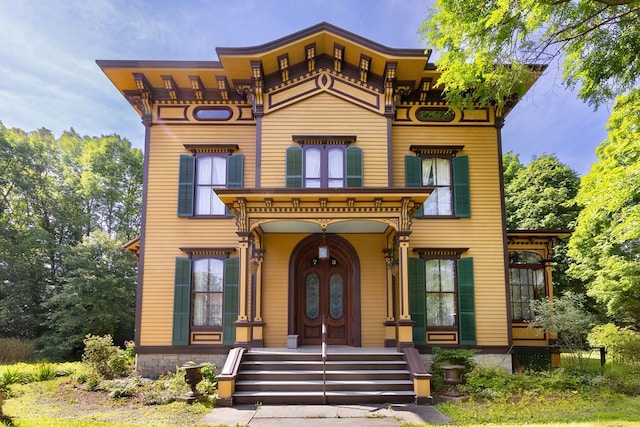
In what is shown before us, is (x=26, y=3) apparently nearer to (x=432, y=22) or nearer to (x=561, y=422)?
(x=432, y=22)

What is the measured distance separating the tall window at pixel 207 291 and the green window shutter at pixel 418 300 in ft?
15.5

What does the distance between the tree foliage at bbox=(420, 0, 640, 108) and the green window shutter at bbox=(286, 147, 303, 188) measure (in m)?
4.45

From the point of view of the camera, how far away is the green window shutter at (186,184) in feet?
38.1

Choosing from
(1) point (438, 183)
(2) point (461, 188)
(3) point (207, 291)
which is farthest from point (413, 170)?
(3) point (207, 291)

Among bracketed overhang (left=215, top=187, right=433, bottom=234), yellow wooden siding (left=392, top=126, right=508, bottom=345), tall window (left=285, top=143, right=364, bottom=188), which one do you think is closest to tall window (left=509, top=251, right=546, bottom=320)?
yellow wooden siding (left=392, top=126, right=508, bottom=345)

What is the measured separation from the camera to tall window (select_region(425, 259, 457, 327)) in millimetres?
11258

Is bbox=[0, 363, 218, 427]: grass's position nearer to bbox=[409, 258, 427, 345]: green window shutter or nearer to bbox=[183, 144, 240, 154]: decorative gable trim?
bbox=[409, 258, 427, 345]: green window shutter

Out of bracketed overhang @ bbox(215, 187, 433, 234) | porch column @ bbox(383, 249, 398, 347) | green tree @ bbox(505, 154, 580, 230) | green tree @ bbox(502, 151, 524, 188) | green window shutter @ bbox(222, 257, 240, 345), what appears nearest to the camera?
bracketed overhang @ bbox(215, 187, 433, 234)

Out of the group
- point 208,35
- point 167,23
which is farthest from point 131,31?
point 208,35

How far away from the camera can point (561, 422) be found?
678cm

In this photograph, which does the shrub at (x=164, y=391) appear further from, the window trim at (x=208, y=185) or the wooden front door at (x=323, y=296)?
the window trim at (x=208, y=185)

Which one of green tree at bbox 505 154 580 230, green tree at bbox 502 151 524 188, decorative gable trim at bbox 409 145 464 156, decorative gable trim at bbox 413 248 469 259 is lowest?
decorative gable trim at bbox 413 248 469 259

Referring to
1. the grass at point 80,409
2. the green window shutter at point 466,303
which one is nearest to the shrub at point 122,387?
the grass at point 80,409

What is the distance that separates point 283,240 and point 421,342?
421cm
